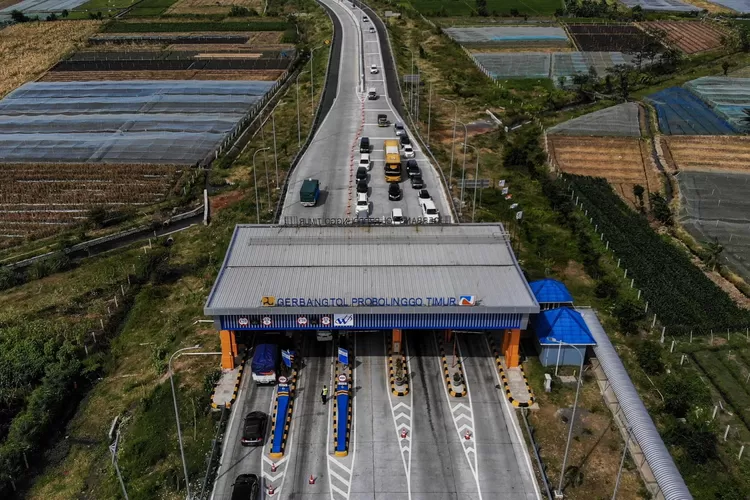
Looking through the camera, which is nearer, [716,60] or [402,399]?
[402,399]

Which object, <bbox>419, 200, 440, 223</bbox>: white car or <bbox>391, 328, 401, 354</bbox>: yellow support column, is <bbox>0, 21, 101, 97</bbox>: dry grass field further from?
<bbox>391, 328, 401, 354</bbox>: yellow support column

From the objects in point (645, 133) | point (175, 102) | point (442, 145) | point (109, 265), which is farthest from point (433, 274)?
point (175, 102)

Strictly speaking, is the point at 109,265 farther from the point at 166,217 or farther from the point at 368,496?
the point at 368,496

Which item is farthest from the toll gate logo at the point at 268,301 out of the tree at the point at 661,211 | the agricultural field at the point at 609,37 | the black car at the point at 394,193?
the agricultural field at the point at 609,37

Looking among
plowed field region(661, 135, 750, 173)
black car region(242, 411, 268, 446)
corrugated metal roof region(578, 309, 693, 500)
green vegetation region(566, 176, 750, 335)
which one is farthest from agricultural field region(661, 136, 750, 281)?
black car region(242, 411, 268, 446)

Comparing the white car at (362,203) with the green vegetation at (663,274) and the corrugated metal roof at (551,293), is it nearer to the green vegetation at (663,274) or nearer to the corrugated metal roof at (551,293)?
the corrugated metal roof at (551,293)

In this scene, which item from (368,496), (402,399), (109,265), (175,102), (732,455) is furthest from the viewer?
(175,102)

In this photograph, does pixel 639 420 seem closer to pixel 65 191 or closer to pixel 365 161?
pixel 365 161
